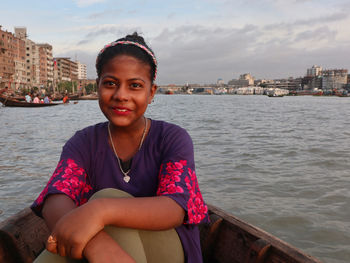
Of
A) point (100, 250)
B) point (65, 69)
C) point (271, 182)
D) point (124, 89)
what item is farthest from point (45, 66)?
point (100, 250)

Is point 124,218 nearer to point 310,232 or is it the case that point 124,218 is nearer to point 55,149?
point 310,232

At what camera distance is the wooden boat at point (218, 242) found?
189 centimetres

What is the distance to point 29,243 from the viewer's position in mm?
2240

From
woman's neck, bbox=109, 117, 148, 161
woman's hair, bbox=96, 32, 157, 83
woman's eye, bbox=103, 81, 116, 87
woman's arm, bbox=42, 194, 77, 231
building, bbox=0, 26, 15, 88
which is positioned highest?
building, bbox=0, 26, 15, 88

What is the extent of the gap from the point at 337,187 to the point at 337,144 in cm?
591

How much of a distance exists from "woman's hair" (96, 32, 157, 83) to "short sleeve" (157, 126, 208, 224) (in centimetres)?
41

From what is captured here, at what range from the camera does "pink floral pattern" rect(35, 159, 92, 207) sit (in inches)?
60.9

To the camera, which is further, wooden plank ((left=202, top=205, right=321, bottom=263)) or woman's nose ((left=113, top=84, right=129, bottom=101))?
wooden plank ((left=202, top=205, right=321, bottom=263))

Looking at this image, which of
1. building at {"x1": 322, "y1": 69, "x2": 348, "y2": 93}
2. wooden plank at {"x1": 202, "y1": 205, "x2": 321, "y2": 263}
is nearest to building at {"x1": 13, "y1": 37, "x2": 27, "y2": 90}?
wooden plank at {"x1": 202, "y1": 205, "x2": 321, "y2": 263}

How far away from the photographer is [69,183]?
1.60m

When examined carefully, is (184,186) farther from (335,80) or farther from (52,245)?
(335,80)

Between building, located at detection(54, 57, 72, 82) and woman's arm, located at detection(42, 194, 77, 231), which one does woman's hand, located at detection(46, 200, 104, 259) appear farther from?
building, located at detection(54, 57, 72, 82)

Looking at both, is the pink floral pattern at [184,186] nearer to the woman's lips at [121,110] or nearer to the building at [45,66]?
the woman's lips at [121,110]

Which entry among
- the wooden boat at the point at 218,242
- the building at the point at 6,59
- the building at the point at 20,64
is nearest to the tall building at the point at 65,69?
the building at the point at 20,64
